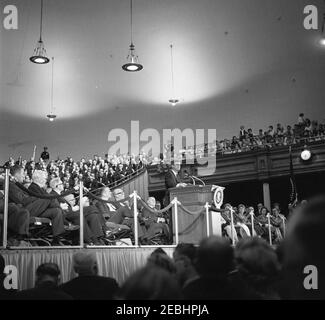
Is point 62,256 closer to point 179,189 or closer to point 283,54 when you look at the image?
point 179,189

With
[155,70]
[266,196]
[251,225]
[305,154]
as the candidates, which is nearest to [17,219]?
[251,225]

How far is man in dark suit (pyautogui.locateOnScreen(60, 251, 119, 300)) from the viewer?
3.23 metres

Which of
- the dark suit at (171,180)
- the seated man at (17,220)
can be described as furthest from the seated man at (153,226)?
the seated man at (17,220)

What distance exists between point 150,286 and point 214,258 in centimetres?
84

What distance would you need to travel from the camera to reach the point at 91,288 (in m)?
3.28

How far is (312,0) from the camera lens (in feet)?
52.2

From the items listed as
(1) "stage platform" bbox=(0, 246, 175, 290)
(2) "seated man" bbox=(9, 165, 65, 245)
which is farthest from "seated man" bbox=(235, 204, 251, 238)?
(2) "seated man" bbox=(9, 165, 65, 245)

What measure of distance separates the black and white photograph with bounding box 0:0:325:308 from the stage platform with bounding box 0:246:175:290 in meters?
0.03

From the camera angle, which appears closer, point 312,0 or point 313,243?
point 313,243

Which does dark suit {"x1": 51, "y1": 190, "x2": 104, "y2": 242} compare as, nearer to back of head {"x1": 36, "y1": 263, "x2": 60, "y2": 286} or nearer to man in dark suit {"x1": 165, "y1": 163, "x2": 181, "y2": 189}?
man in dark suit {"x1": 165, "y1": 163, "x2": 181, "y2": 189}

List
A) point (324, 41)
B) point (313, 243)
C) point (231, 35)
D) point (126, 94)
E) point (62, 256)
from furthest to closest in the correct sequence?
point (126, 94) → point (231, 35) → point (324, 41) → point (62, 256) → point (313, 243)

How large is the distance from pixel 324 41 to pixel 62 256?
12.4 m

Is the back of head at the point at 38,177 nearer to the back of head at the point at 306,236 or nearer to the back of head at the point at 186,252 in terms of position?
the back of head at the point at 186,252
